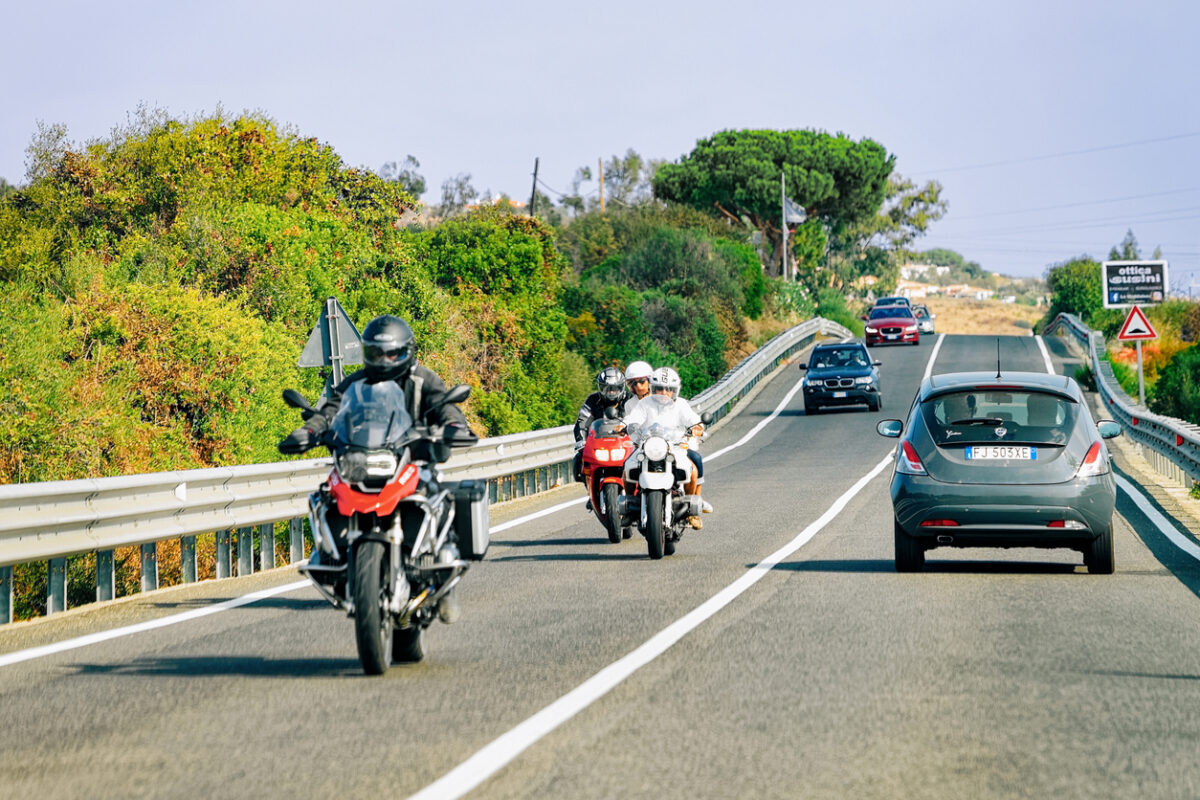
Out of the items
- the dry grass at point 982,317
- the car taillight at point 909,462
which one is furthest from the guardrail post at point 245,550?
the dry grass at point 982,317

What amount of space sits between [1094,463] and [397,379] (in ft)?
20.3

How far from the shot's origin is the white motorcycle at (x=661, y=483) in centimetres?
1348

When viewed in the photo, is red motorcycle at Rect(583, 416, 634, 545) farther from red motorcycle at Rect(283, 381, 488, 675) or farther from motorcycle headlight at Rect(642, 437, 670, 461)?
red motorcycle at Rect(283, 381, 488, 675)

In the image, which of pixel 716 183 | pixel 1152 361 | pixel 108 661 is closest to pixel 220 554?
pixel 108 661

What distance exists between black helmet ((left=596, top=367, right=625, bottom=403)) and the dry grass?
87157 mm

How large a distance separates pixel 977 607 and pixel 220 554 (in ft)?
21.5

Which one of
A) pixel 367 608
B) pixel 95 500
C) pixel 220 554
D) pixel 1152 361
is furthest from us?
pixel 1152 361

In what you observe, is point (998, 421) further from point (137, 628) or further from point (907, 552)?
point (137, 628)

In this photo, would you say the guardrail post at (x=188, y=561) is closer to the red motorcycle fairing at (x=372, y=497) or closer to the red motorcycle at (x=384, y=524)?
the red motorcycle at (x=384, y=524)

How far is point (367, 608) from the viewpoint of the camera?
7.59 meters

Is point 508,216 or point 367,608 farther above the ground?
point 508,216

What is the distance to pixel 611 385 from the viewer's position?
52.1 ft

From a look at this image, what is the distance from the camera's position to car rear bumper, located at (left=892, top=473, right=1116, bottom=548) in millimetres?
11883

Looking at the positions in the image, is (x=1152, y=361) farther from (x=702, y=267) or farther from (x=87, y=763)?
(x=87, y=763)
